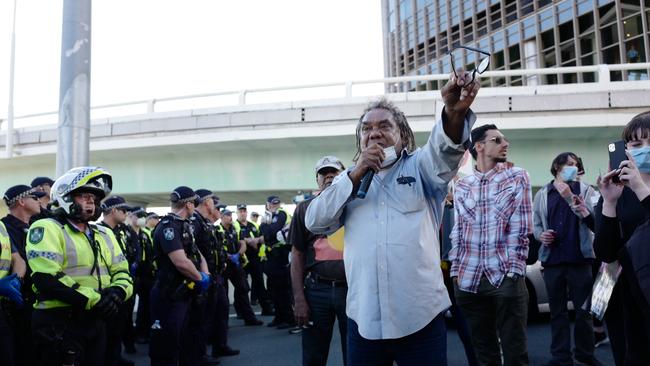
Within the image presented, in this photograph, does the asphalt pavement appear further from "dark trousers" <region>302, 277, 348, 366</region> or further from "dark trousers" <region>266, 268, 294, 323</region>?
"dark trousers" <region>302, 277, 348, 366</region>

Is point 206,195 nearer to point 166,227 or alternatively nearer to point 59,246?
point 166,227

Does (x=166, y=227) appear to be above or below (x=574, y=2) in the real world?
below

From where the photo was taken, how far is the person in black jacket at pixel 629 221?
8.09ft

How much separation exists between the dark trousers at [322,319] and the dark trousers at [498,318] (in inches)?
37.8

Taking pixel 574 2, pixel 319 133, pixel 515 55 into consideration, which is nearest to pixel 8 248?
pixel 319 133

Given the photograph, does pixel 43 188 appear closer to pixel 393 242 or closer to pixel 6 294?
pixel 6 294

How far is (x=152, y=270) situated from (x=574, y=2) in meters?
34.2

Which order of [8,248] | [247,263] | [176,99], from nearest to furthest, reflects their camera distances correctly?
[8,248] → [247,263] → [176,99]

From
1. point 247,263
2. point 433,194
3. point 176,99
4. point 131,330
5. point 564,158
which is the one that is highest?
point 176,99

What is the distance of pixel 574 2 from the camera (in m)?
33.5

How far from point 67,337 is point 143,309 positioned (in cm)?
546

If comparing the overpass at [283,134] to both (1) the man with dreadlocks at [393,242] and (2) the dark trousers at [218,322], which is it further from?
(1) the man with dreadlocks at [393,242]

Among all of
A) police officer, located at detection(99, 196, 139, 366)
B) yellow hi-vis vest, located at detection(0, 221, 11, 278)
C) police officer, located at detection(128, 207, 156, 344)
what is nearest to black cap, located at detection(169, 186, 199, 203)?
police officer, located at detection(99, 196, 139, 366)

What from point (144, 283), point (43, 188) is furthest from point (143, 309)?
point (43, 188)
